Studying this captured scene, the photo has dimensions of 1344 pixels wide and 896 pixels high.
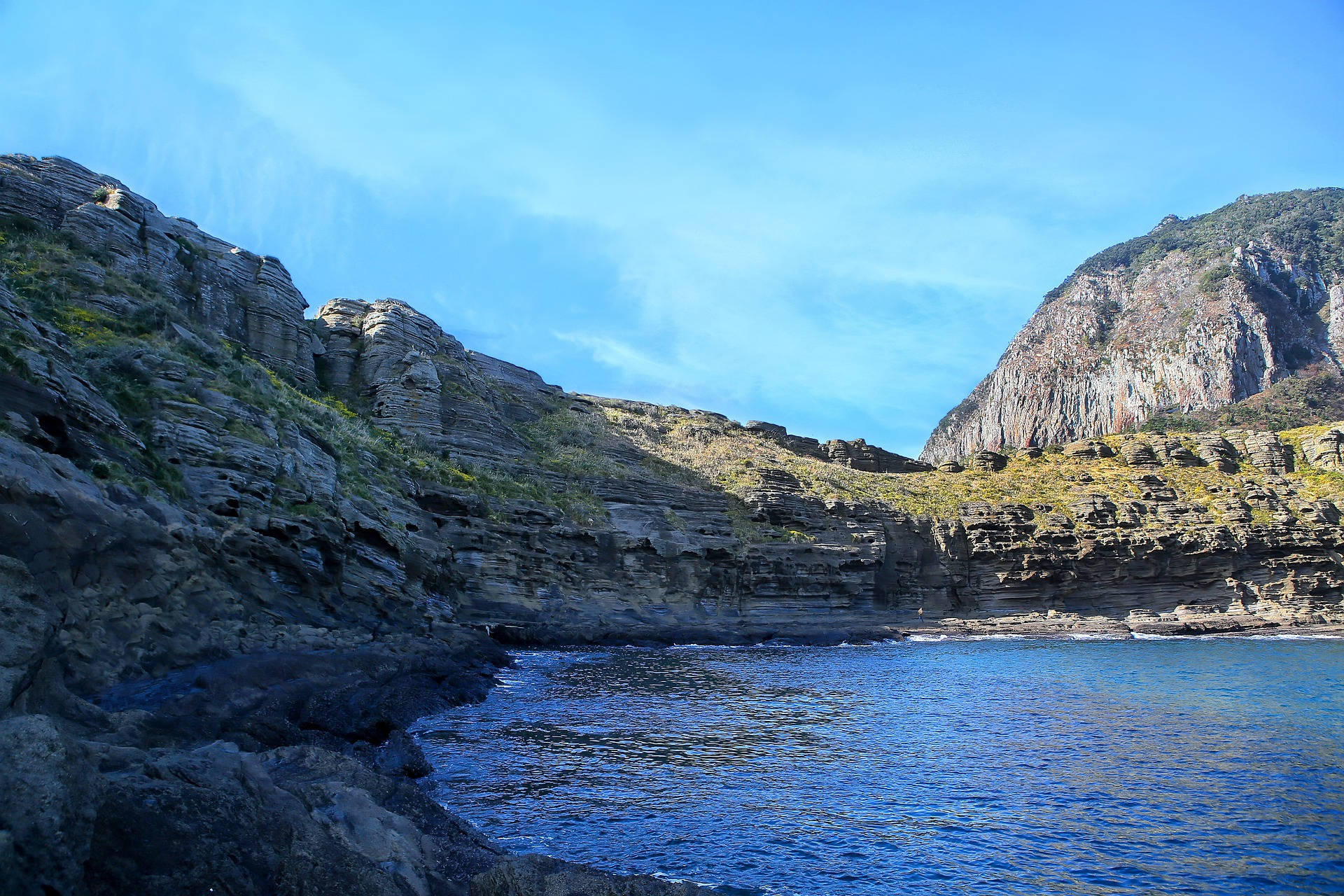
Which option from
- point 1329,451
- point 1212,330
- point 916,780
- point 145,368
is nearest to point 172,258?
point 145,368

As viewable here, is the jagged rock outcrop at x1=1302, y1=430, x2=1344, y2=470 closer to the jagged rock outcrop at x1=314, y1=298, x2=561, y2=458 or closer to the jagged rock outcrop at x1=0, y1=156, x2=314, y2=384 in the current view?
the jagged rock outcrop at x1=314, y1=298, x2=561, y2=458

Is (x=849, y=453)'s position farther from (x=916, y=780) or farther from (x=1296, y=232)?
(x=1296, y=232)

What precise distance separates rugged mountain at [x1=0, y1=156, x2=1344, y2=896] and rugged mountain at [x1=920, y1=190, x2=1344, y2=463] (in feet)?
253

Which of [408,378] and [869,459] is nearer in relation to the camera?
[408,378]

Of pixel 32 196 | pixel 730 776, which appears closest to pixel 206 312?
pixel 32 196

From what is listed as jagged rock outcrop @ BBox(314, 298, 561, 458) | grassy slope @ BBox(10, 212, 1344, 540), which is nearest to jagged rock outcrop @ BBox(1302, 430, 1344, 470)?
grassy slope @ BBox(10, 212, 1344, 540)

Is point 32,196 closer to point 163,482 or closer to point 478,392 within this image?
point 163,482

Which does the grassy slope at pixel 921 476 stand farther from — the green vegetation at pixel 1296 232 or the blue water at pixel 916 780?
the green vegetation at pixel 1296 232

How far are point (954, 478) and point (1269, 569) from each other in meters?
27.7

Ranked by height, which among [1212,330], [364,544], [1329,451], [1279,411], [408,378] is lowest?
[364,544]

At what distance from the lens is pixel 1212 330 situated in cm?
16112

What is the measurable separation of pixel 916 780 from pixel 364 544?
80.4ft

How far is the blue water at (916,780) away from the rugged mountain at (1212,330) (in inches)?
4859

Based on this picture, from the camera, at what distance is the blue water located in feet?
39.7
